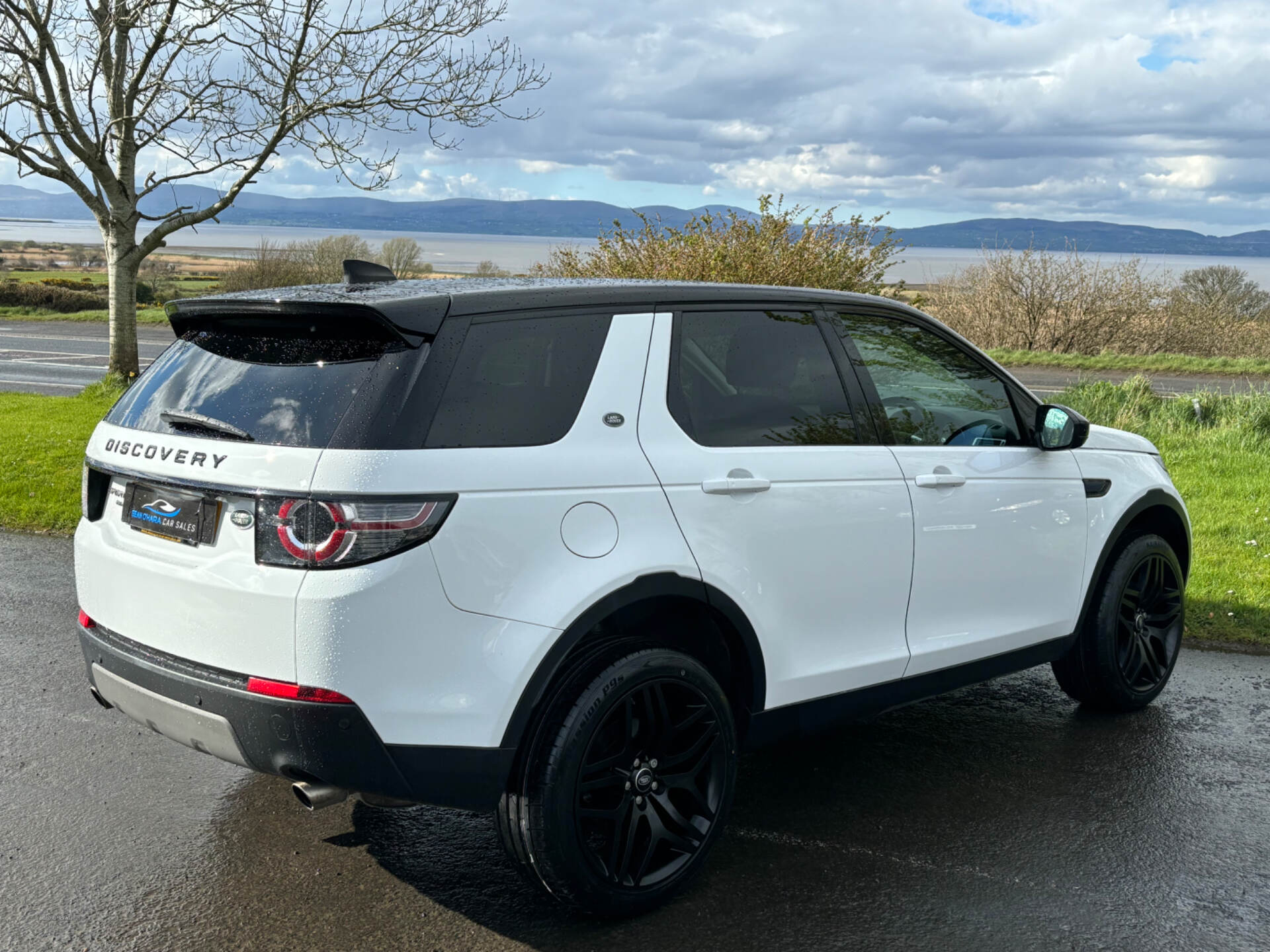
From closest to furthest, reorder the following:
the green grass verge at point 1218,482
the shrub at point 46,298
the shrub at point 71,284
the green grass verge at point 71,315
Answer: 1. the green grass verge at point 1218,482
2. the green grass verge at point 71,315
3. the shrub at point 46,298
4. the shrub at point 71,284

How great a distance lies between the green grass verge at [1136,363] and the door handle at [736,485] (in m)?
20.8

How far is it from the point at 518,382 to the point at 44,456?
351 inches

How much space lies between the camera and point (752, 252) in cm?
1289

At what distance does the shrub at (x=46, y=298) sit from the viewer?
1558 inches

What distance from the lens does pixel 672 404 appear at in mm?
3408

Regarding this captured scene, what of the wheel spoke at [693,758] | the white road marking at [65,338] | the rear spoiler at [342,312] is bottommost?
the white road marking at [65,338]

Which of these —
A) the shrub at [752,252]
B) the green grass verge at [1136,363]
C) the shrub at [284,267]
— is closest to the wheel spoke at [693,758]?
the shrub at [752,252]

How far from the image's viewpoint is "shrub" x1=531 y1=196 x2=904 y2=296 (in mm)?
12773

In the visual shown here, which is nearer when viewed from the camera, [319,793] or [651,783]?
[319,793]

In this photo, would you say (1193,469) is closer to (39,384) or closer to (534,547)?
(534,547)

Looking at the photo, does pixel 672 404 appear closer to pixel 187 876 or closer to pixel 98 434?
pixel 98 434

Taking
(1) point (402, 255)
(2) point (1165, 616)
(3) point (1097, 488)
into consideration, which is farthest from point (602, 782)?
(1) point (402, 255)

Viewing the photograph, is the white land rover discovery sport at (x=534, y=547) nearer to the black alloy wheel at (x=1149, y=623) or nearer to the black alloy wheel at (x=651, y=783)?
the black alloy wheel at (x=651, y=783)

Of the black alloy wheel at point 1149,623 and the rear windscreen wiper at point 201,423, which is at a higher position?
the rear windscreen wiper at point 201,423
